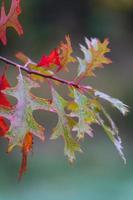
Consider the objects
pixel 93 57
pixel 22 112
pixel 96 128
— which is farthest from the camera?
pixel 96 128

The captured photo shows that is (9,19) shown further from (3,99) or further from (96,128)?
(96,128)

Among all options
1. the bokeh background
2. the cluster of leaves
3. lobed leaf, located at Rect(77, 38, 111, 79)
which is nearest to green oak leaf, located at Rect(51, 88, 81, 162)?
the cluster of leaves

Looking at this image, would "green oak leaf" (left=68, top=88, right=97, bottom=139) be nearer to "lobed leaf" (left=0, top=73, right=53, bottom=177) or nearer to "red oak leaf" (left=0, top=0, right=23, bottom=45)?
"lobed leaf" (left=0, top=73, right=53, bottom=177)

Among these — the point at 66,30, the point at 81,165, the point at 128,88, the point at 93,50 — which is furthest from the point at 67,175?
the point at 93,50

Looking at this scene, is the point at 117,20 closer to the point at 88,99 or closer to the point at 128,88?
the point at 128,88

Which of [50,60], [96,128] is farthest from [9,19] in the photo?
[96,128]

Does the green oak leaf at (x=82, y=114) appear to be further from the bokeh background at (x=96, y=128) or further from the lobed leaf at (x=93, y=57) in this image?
the bokeh background at (x=96, y=128)

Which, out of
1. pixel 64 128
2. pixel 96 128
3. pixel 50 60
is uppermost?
pixel 96 128
